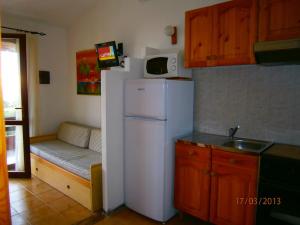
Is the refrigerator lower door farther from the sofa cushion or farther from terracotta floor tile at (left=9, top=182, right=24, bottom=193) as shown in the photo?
terracotta floor tile at (left=9, top=182, right=24, bottom=193)

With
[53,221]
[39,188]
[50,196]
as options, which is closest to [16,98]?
[39,188]

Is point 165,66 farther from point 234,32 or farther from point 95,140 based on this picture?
point 95,140

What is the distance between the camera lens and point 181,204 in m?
2.39

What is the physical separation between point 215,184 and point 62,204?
72.8 inches

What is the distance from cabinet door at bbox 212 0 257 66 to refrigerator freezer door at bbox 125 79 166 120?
62cm

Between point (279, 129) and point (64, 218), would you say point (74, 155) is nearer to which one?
point (64, 218)

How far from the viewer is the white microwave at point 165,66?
7.98 ft

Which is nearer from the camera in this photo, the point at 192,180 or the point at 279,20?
the point at 279,20

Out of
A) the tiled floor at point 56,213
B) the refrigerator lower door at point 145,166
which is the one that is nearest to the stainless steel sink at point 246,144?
the refrigerator lower door at point 145,166

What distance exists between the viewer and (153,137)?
2.35 meters

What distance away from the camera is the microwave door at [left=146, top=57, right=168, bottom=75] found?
2.48 metres

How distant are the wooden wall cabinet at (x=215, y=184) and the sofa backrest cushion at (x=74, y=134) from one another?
74.6 inches

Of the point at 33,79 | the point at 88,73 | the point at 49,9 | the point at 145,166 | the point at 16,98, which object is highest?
the point at 49,9
